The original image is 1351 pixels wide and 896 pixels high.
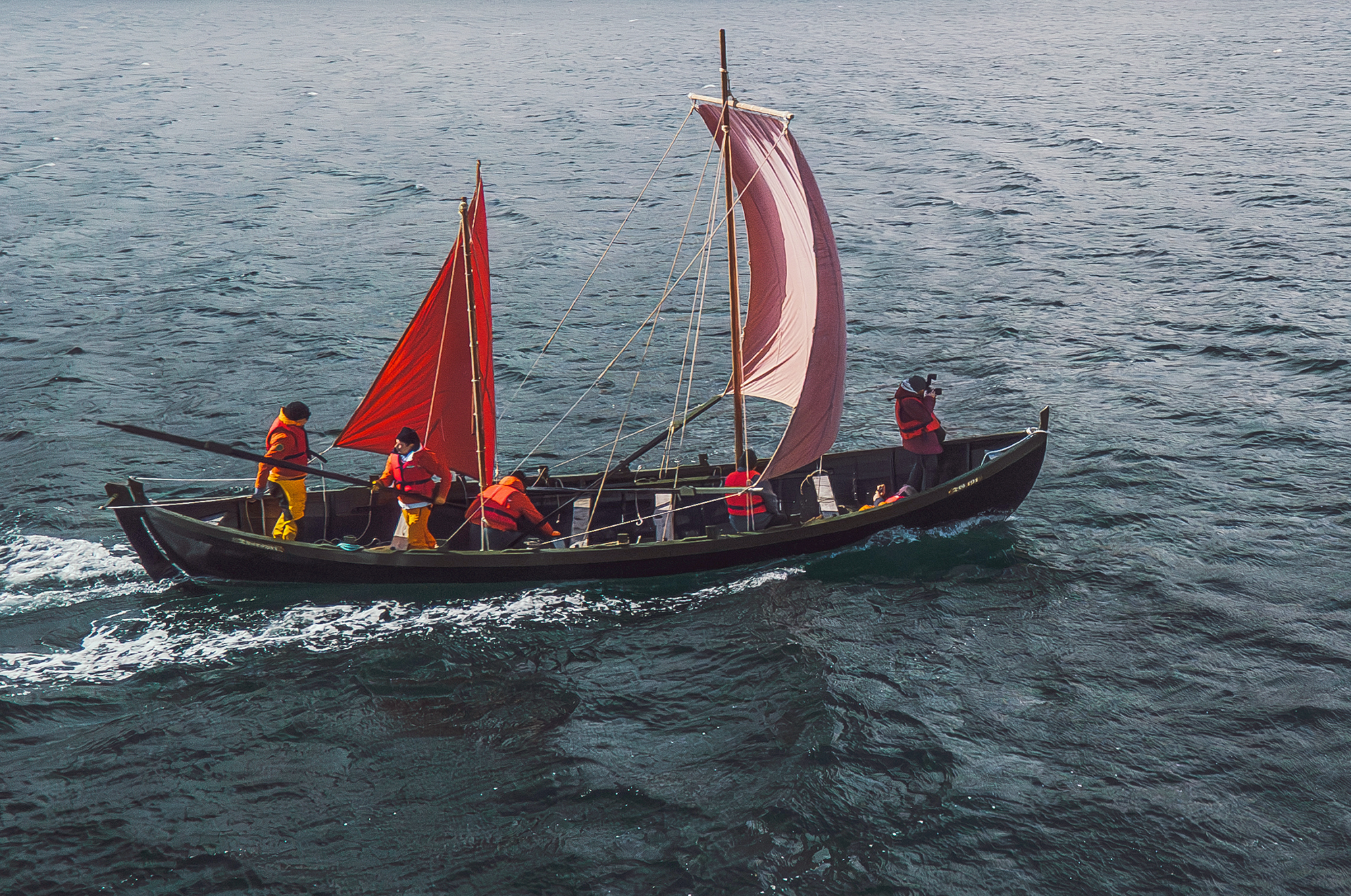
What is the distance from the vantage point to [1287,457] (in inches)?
900

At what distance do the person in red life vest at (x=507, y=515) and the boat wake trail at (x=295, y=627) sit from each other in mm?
1030

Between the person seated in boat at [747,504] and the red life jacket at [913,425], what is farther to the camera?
the red life jacket at [913,425]

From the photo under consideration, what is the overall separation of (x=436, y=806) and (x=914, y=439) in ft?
33.7

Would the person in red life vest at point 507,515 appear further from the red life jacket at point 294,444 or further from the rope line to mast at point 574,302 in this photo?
the rope line to mast at point 574,302

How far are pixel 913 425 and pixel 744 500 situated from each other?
3437 millimetres

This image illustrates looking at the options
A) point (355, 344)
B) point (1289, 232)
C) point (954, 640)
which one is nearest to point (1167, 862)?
point (954, 640)

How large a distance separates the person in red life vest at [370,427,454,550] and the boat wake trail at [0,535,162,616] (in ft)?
15.7

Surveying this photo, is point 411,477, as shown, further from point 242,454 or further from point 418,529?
point 242,454

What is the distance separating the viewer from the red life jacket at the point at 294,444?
18375 mm

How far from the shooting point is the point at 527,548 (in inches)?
729

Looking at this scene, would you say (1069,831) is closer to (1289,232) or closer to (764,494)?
(764,494)

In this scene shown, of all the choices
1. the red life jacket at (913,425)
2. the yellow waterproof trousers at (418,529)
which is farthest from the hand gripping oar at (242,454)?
the red life jacket at (913,425)

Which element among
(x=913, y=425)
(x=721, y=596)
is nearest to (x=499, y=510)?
(x=721, y=596)

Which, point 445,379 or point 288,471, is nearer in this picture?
point 445,379
